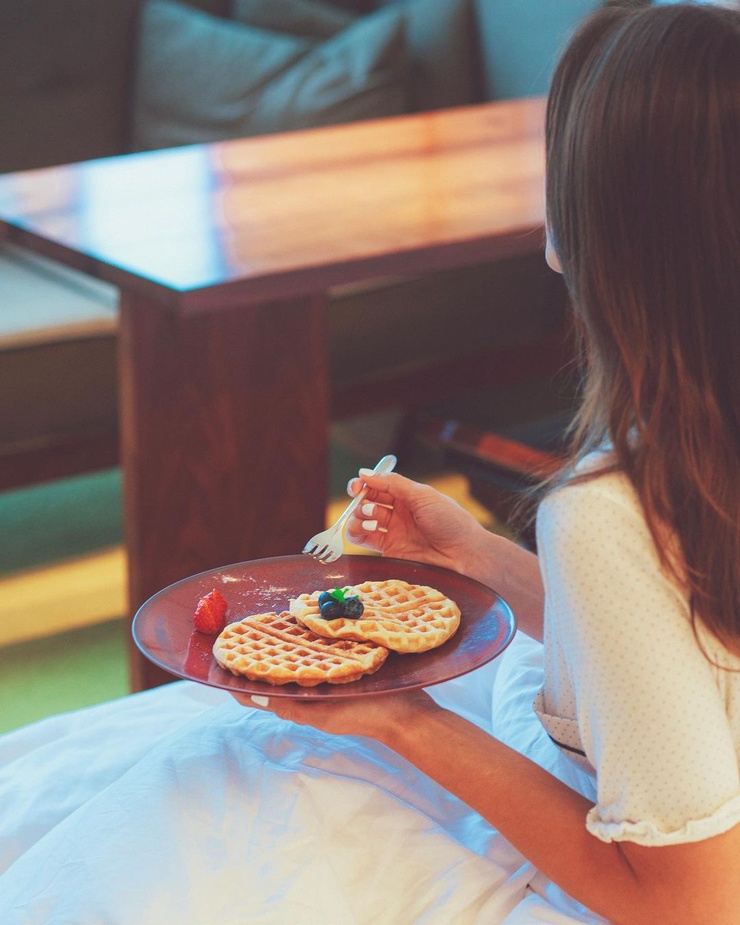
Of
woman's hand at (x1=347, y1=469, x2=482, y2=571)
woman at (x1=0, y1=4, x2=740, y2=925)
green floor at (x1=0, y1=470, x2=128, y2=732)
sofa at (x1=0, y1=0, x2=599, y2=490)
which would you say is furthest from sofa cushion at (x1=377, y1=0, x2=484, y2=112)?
woman at (x1=0, y1=4, x2=740, y2=925)

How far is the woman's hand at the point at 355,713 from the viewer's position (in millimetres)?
1001

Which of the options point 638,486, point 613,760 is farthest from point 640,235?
point 613,760

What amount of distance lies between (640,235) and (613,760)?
1.07ft

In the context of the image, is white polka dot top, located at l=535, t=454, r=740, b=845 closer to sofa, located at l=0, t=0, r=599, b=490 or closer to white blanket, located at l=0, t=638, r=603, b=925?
white blanket, located at l=0, t=638, r=603, b=925

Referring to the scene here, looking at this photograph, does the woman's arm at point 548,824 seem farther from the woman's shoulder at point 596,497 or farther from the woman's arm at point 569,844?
the woman's shoulder at point 596,497

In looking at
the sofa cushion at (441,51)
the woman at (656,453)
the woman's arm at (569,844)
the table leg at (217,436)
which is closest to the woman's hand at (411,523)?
the woman's arm at (569,844)

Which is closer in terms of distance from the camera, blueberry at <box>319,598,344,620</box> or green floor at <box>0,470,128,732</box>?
blueberry at <box>319,598,344,620</box>

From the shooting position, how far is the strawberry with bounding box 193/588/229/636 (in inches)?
42.0

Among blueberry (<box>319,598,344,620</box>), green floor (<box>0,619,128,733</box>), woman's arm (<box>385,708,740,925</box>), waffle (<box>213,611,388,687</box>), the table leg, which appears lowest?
green floor (<box>0,619,128,733</box>)

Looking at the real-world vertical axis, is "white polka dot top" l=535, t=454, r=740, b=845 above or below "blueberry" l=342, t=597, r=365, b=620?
above

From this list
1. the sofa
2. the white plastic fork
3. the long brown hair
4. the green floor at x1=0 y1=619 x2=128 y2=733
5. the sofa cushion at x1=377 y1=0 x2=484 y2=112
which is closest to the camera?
the long brown hair

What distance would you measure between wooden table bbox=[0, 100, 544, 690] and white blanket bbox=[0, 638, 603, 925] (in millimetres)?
816

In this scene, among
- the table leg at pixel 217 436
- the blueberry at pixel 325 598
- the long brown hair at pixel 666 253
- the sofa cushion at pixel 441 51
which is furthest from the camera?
the sofa cushion at pixel 441 51

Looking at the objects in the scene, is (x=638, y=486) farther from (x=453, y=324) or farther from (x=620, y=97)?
(x=453, y=324)
